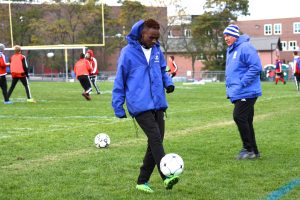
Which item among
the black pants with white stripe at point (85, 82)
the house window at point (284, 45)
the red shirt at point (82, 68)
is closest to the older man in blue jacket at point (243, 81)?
the black pants with white stripe at point (85, 82)

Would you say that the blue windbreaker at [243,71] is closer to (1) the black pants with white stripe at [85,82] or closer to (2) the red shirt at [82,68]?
(1) the black pants with white stripe at [85,82]

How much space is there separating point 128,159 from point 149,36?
2869 mm

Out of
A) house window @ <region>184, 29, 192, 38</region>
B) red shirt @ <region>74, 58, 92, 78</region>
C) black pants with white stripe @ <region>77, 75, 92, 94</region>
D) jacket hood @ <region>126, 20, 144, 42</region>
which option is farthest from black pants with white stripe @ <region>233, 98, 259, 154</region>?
house window @ <region>184, 29, 192, 38</region>

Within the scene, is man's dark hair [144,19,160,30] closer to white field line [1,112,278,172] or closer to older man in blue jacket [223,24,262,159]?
older man in blue jacket [223,24,262,159]

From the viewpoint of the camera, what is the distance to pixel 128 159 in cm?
855

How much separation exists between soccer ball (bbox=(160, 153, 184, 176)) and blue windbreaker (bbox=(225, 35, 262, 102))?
2.74 m

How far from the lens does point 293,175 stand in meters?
7.32

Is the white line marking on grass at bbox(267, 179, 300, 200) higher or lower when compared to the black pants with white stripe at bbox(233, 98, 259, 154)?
lower

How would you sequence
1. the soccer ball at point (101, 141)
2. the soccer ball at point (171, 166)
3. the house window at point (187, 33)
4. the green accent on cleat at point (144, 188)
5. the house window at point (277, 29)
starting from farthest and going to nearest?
the house window at point (277, 29) < the house window at point (187, 33) < the soccer ball at point (101, 141) < the green accent on cleat at point (144, 188) < the soccer ball at point (171, 166)

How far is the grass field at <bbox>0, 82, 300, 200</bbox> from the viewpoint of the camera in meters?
6.51

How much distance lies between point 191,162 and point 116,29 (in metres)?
56.1

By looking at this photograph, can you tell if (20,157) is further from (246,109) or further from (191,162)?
(246,109)

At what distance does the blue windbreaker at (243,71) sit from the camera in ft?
27.6

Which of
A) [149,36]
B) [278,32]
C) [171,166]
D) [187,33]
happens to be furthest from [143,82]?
[278,32]
